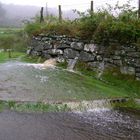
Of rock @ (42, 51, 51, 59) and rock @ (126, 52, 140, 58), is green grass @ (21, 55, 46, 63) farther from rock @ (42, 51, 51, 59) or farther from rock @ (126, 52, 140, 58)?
rock @ (126, 52, 140, 58)

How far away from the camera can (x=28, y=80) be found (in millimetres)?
18219

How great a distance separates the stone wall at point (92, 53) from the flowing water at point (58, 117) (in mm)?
1913

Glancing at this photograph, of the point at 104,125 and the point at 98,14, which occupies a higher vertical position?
the point at 98,14

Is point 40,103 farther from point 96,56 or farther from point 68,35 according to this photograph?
point 68,35

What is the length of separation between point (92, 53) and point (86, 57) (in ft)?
1.82

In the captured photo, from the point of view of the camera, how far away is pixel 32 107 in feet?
46.3

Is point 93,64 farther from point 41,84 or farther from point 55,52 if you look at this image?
point 41,84

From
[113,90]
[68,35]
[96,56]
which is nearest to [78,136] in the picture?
[113,90]

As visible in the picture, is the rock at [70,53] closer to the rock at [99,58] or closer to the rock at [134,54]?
the rock at [99,58]

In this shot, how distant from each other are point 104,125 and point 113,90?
546 cm

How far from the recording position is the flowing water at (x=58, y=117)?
11.6m

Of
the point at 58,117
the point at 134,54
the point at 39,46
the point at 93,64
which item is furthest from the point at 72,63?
the point at 58,117

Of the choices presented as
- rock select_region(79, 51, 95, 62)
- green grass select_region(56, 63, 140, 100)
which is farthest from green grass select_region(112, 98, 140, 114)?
rock select_region(79, 51, 95, 62)

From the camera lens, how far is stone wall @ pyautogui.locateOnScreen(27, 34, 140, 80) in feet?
64.7
